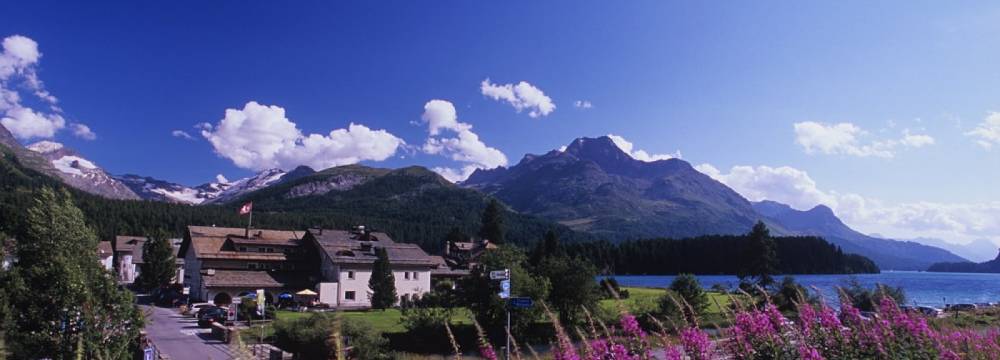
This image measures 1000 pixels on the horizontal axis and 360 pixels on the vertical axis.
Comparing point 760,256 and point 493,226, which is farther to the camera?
point 493,226

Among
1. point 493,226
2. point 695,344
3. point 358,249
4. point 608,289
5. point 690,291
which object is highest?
point 493,226

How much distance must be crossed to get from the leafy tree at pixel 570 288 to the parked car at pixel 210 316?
23.6 m

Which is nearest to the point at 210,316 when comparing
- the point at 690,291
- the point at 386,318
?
the point at 386,318

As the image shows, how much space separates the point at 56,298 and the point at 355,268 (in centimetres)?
5546

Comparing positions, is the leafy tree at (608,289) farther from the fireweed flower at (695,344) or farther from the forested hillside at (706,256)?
the forested hillside at (706,256)

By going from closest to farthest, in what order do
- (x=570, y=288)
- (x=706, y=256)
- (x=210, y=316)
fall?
(x=570, y=288), (x=210, y=316), (x=706, y=256)

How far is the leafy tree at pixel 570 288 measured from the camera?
126 ft

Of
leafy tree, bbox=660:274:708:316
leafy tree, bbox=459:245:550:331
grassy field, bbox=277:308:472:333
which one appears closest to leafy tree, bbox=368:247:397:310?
grassy field, bbox=277:308:472:333

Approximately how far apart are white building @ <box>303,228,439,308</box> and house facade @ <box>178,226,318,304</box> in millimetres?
2043

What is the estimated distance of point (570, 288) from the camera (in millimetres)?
38562

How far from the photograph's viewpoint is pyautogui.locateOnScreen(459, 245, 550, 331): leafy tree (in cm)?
3497

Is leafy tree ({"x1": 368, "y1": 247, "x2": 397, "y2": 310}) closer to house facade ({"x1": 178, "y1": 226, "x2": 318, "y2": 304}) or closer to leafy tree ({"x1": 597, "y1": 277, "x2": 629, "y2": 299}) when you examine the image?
house facade ({"x1": 178, "y1": 226, "x2": 318, "y2": 304})

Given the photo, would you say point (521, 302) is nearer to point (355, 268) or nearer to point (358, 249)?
point (355, 268)

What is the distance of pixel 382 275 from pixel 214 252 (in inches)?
839
